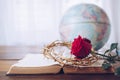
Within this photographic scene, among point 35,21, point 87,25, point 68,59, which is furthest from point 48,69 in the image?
point 35,21

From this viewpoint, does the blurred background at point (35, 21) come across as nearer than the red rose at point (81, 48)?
No

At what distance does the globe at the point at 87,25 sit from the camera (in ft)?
3.14

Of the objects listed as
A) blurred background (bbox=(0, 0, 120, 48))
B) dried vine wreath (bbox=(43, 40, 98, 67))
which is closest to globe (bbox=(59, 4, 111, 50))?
dried vine wreath (bbox=(43, 40, 98, 67))

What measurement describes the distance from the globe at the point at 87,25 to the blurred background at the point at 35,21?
1123mm

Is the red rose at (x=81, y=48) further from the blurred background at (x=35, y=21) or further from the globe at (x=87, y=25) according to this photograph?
the blurred background at (x=35, y=21)

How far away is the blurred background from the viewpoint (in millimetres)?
2121

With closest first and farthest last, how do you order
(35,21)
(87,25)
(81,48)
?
(81,48) < (87,25) < (35,21)

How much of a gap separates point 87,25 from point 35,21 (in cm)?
123

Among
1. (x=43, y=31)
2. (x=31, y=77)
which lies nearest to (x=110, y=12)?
(x=43, y=31)

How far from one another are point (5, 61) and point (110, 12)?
1.39 metres

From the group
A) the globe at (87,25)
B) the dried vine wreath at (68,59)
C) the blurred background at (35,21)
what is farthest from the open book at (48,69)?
the blurred background at (35,21)

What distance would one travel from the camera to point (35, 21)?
84.2 inches

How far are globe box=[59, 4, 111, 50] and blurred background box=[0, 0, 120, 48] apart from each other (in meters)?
1.12

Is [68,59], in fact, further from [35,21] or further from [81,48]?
[35,21]
